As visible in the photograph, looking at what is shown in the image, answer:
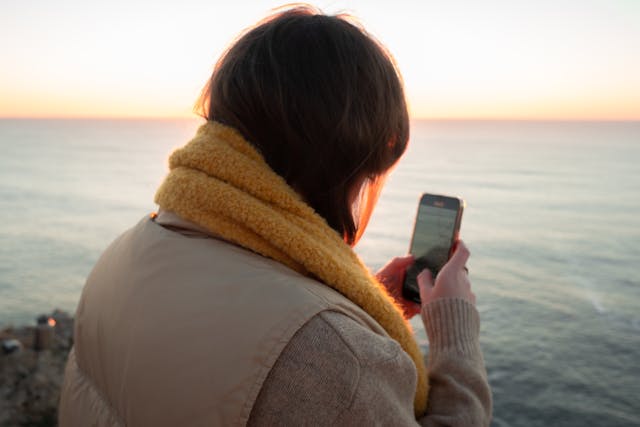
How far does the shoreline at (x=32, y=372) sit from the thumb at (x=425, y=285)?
1296cm

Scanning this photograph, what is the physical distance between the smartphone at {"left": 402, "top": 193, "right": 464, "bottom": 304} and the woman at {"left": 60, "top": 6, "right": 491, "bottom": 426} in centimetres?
56

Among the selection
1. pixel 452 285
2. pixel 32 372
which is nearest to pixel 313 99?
pixel 452 285

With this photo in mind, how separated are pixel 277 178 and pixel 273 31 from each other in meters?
0.38

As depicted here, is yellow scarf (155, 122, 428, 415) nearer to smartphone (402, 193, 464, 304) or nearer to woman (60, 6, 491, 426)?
woman (60, 6, 491, 426)

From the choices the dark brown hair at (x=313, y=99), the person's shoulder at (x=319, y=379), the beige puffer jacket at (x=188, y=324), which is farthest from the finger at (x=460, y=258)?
the person's shoulder at (x=319, y=379)

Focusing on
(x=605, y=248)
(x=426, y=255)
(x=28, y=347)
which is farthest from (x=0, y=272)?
(x=605, y=248)

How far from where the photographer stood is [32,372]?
14078mm

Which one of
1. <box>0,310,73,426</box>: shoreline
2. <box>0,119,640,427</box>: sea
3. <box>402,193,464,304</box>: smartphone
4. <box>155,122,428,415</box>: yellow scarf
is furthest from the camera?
<box>0,119,640,427</box>: sea

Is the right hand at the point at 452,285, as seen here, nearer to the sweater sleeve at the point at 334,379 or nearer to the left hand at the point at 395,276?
the left hand at the point at 395,276

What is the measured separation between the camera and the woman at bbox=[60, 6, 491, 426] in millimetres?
1060

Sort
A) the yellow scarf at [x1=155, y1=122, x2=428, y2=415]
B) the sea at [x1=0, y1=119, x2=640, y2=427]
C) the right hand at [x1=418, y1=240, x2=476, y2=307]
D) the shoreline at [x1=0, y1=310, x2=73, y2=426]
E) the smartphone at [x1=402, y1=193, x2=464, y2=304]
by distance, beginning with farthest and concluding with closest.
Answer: the sea at [x1=0, y1=119, x2=640, y2=427] → the shoreline at [x1=0, y1=310, x2=73, y2=426] → the smartphone at [x1=402, y1=193, x2=464, y2=304] → the right hand at [x1=418, y1=240, x2=476, y2=307] → the yellow scarf at [x1=155, y1=122, x2=428, y2=415]

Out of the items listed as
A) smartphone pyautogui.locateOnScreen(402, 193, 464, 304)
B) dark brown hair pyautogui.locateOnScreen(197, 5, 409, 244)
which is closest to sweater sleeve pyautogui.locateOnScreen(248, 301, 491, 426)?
dark brown hair pyautogui.locateOnScreen(197, 5, 409, 244)

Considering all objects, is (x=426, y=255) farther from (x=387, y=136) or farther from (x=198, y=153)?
(x=198, y=153)

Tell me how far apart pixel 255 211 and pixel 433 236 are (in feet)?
4.00
